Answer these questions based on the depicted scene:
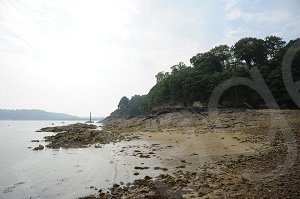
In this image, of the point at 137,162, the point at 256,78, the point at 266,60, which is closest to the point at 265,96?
the point at 256,78

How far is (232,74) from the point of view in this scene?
214 ft

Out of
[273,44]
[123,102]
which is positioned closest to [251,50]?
[273,44]

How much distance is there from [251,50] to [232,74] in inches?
568

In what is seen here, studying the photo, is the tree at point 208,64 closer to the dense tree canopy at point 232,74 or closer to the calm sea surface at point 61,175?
the dense tree canopy at point 232,74

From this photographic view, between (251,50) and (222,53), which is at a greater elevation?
(222,53)

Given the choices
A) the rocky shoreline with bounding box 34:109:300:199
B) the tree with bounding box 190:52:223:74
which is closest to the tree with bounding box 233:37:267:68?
the tree with bounding box 190:52:223:74

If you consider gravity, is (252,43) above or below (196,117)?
above

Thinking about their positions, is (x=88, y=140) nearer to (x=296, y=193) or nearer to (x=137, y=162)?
(x=137, y=162)

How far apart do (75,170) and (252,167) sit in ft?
40.4

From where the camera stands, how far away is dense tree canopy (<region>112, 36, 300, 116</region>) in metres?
59.8

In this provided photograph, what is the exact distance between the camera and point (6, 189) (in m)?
15.3

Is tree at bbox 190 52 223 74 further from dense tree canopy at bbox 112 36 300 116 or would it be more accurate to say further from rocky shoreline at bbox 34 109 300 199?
rocky shoreline at bbox 34 109 300 199

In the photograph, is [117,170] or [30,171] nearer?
[117,170]

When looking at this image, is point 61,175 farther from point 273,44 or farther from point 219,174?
point 273,44
